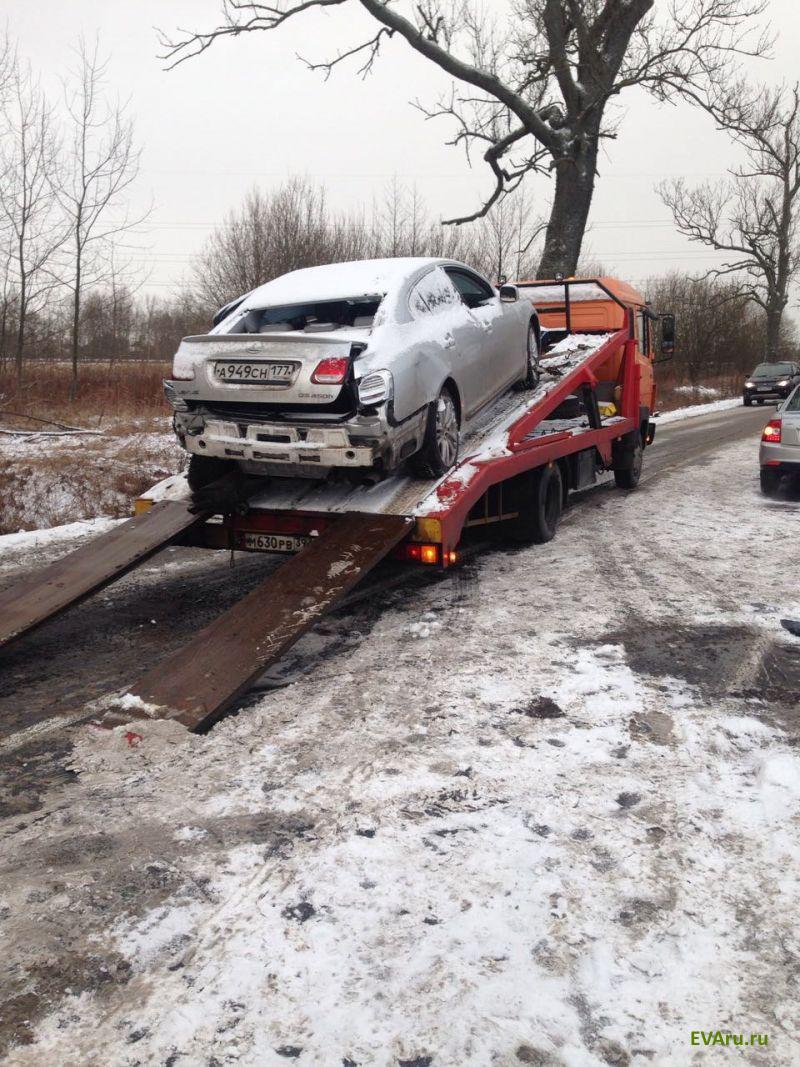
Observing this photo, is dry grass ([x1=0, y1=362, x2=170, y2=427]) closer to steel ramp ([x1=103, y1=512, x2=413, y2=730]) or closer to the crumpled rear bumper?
the crumpled rear bumper

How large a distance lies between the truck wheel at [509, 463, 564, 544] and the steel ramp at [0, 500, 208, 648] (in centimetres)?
303

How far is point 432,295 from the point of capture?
6395 millimetres

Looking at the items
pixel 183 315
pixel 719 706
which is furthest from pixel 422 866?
pixel 183 315

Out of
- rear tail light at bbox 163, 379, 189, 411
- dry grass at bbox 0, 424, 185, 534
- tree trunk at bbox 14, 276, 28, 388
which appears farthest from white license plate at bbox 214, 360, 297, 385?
tree trunk at bbox 14, 276, 28, 388

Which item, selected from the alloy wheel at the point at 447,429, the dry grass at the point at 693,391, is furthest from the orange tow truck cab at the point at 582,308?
the dry grass at the point at 693,391

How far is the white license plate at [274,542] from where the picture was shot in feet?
19.0

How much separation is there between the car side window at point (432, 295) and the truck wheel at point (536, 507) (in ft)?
5.80

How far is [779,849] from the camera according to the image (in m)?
2.93

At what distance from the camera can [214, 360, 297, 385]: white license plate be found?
5.20 m

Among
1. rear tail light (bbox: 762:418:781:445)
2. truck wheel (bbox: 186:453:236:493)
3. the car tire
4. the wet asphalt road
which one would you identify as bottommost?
the wet asphalt road

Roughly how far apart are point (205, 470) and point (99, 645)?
168cm

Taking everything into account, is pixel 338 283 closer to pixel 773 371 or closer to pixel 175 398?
pixel 175 398

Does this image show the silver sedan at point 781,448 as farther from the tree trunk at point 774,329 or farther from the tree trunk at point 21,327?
the tree trunk at point 774,329

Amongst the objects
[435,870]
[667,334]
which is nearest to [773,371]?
[667,334]
